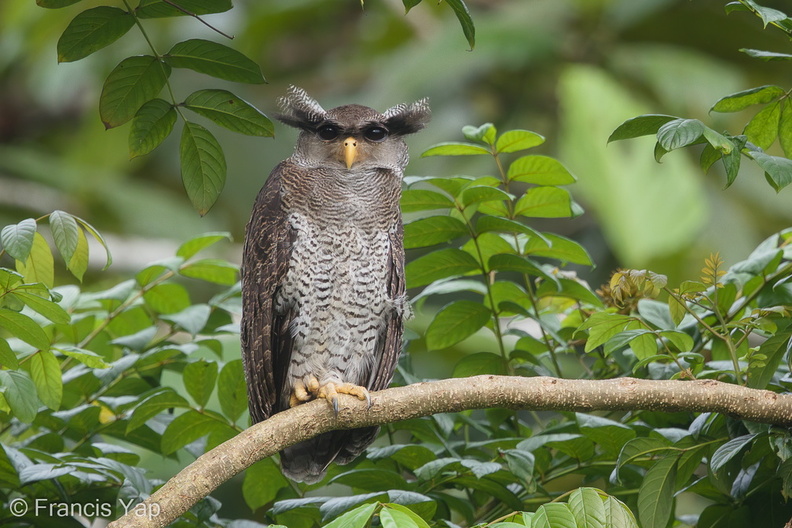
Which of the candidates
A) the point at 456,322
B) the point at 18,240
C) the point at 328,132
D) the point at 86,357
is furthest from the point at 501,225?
the point at 18,240

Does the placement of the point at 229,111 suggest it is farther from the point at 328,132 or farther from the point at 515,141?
the point at 328,132

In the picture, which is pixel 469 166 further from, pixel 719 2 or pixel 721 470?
pixel 721 470

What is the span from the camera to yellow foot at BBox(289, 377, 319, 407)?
2.94m

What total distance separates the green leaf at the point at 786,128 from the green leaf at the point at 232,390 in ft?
5.19

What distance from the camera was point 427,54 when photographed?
742 centimetres

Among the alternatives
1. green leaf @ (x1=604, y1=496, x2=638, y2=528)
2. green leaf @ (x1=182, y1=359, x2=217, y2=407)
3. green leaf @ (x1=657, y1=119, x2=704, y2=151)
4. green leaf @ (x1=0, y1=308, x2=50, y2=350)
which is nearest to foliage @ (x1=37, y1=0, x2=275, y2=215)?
green leaf @ (x1=0, y1=308, x2=50, y2=350)

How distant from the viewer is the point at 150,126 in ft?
6.78

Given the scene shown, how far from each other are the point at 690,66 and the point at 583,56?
123cm

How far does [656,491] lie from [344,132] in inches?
67.0

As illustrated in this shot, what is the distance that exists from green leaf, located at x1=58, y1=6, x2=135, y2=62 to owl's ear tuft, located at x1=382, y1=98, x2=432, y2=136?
1401mm

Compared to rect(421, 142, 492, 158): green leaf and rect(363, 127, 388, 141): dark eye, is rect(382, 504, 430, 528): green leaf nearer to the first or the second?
rect(421, 142, 492, 158): green leaf

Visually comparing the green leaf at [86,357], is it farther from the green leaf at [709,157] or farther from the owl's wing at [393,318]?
the green leaf at [709,157]

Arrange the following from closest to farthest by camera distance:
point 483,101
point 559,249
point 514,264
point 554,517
Answer: point 554,517
point 514,264
point 559,249
point 483,101

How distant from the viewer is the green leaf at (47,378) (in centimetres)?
216
